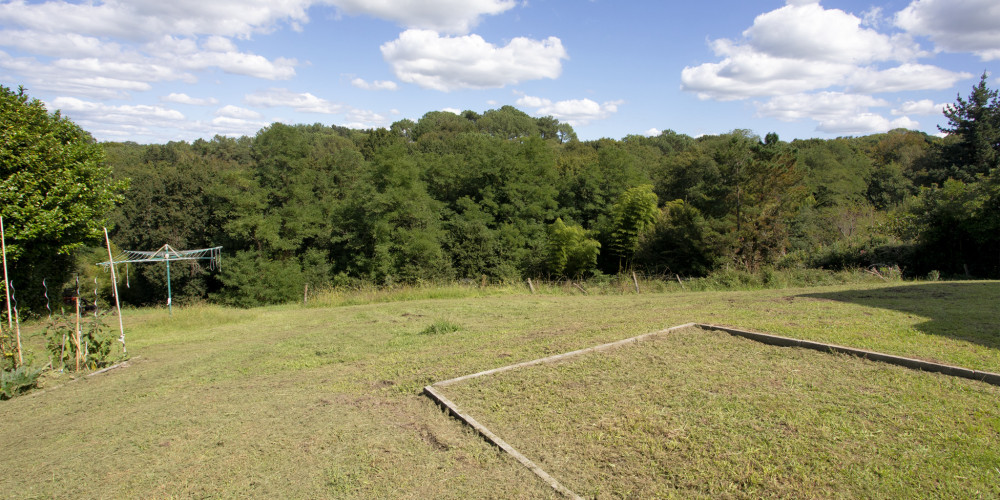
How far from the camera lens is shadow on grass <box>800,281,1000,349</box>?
22.6 feet

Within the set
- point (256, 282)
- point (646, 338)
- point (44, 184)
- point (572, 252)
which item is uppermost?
point (44, 184)

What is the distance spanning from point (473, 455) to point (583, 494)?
1.04m

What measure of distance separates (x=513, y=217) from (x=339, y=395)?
32.0m

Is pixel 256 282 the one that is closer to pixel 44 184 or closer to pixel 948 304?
pixel 44 184

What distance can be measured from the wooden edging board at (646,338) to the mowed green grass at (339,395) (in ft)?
0.36

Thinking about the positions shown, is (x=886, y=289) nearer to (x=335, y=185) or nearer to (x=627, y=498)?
(x=627, y=498)

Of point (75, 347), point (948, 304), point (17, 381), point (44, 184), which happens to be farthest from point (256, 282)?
point (948, 304)

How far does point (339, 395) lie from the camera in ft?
A: 19.0

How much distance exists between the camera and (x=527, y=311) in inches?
475

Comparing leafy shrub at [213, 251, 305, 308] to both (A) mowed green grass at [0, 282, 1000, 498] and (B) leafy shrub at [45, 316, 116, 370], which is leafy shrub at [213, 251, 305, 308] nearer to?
(A) mowed green grass at [0, 282, 1000, 498]

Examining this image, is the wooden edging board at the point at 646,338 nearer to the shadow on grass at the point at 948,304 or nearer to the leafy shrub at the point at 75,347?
the shadow on grass at the point at 948,304

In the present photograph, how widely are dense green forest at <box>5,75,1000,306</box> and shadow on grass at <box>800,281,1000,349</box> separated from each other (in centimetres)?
1080

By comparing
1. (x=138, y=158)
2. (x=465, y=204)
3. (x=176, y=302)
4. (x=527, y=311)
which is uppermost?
(x=138, y=158)

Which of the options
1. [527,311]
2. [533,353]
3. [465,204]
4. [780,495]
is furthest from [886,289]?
[465,204]
